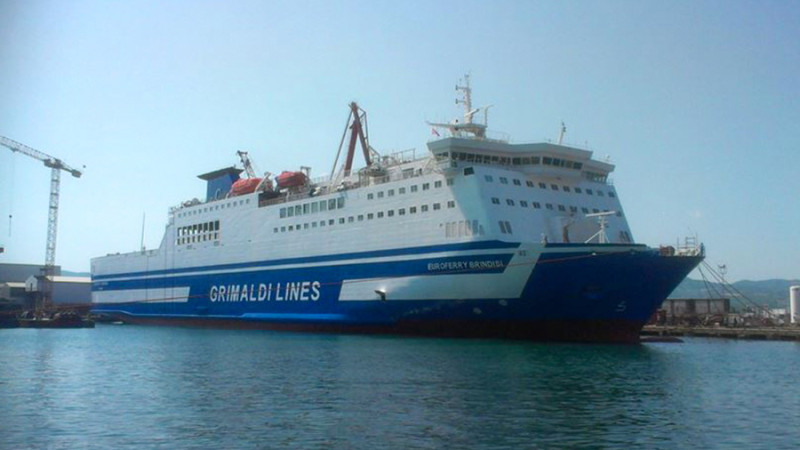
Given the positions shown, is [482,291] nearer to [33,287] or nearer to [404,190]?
[404,190]

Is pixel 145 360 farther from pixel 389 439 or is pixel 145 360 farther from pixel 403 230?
pixel 389 439

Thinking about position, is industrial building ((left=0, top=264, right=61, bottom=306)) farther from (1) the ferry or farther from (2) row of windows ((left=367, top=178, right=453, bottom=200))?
(2) row of windows ((left=367, top=178, right=453, bottom=200))

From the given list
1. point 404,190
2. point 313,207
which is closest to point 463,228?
point 404,190

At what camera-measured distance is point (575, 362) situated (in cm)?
2545

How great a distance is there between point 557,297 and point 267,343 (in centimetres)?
1324

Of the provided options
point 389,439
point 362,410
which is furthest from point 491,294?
point 389,439

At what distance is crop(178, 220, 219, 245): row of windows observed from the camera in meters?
50.2

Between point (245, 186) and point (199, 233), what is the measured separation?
17.8 feet

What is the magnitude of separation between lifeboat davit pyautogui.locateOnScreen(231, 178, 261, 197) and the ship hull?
22.8 ft

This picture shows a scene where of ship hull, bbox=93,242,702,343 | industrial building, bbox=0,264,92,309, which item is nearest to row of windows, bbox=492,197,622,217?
ship hull, bbox=93,242,702,343

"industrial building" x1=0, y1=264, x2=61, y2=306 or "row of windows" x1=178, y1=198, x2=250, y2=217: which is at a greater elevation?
"row of windows" x1=178, y1=198, x2=250, y2=217

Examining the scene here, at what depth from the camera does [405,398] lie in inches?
708

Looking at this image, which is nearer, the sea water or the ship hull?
the sea water

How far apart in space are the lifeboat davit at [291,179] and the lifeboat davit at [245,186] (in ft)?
9.88
